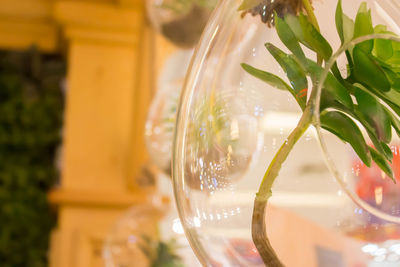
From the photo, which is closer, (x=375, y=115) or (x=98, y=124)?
(x=375, y=115)

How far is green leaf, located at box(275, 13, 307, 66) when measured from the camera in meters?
0.23

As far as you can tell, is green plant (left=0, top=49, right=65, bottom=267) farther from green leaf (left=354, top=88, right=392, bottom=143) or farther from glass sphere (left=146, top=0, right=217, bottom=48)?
green leaf (left=354, top=88, right=392, bottom=143)

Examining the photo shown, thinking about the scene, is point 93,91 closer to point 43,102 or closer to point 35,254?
point 43,102

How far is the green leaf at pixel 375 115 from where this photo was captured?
22 cm

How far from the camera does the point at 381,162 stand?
222mm

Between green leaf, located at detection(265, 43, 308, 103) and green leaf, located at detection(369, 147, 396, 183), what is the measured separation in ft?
0.10

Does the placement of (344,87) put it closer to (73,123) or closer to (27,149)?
(73,123)

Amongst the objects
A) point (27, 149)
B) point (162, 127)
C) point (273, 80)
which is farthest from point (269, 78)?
point (27, 149)

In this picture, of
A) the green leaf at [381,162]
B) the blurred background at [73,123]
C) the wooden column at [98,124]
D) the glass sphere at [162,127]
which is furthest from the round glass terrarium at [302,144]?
the wooden column at [98,124]

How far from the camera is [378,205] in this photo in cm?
22

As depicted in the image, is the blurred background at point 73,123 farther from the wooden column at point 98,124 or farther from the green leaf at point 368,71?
the green leaf at point 368,71

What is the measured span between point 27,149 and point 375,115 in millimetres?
1843

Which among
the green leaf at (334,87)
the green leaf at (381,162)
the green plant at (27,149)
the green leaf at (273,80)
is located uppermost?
the green leaf at (334,87)

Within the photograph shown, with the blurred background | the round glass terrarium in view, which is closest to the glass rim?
the round glass terrarium
